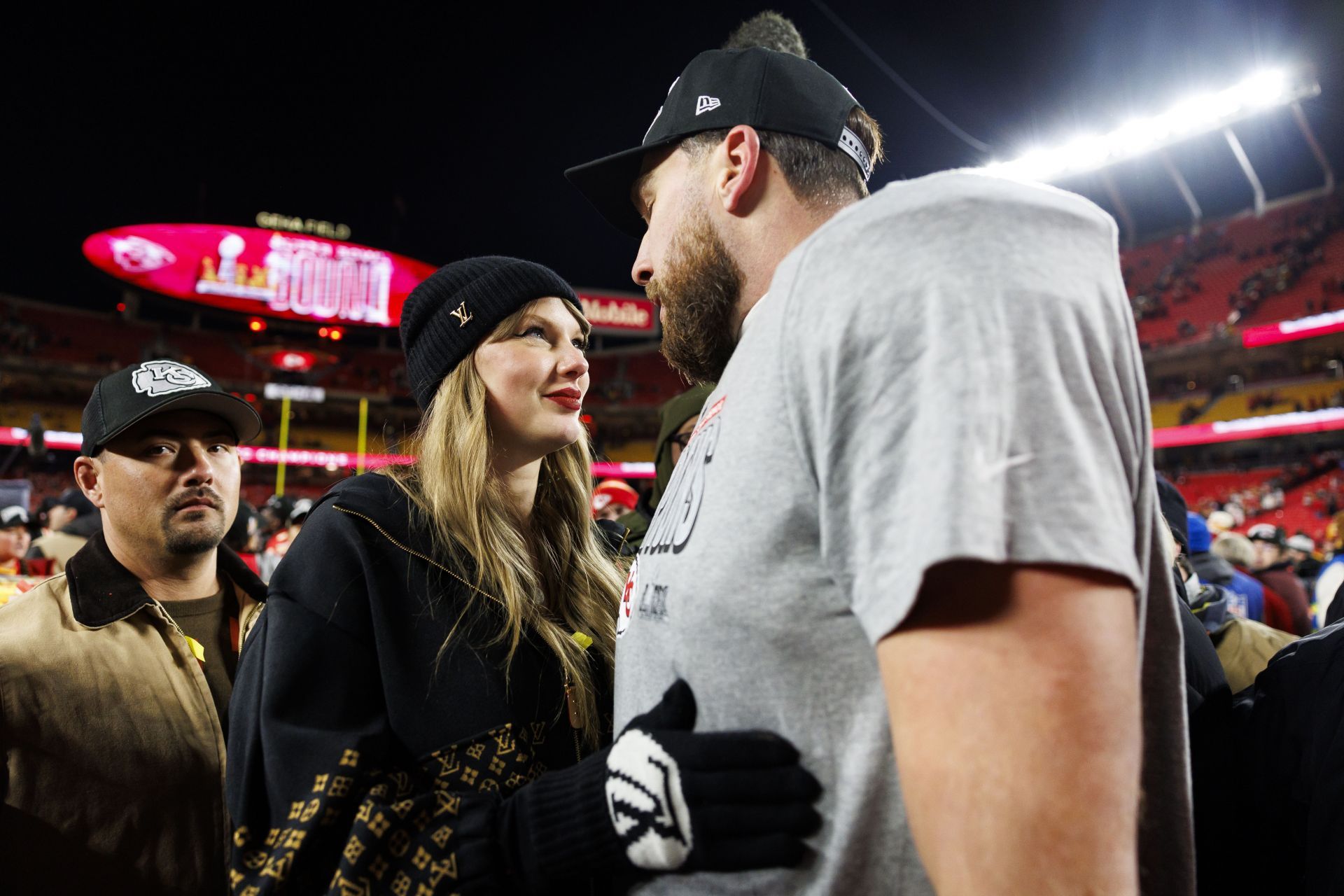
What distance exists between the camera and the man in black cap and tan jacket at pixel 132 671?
89.3 inches

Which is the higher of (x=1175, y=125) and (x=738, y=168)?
(x=1175, y=125)

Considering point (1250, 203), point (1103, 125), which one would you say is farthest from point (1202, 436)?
point (1250, 203)

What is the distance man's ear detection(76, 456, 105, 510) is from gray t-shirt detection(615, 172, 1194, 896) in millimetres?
2815

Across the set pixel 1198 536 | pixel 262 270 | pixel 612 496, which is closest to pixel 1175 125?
pixel 612 496

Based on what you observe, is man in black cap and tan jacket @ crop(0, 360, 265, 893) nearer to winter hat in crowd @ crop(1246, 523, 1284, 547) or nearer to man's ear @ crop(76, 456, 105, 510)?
man's ear @ crop(76, 456, 105, 510)

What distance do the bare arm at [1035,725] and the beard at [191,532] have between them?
2.96 m

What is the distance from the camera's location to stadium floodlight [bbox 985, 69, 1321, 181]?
23422 millimetres

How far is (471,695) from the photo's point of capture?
1.64 metres

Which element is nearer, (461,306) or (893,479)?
(893,479)

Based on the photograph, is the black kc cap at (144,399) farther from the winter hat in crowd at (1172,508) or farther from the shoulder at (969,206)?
the winter hat in crowd at (1172,508)

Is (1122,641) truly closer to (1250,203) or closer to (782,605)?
(782,605)

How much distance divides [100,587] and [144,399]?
2.27ft

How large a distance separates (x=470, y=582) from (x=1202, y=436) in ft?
97.2

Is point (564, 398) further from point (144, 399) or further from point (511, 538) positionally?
point (144, 399)
